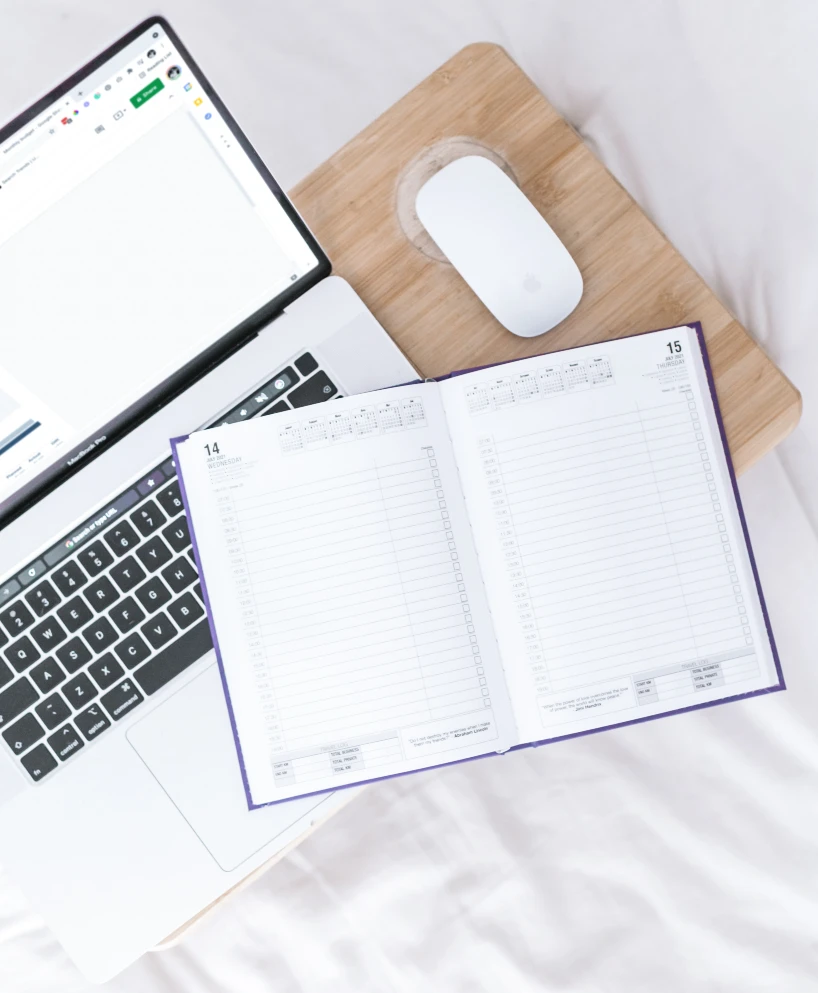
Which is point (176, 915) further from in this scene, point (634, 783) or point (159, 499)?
point (634, 783)

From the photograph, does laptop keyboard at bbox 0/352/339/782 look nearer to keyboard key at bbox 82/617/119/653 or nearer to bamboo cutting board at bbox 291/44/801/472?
keyboard key at bbox 82/617/119/653

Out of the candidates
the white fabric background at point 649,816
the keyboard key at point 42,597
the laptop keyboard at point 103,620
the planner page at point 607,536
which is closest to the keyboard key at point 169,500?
the laptop keyboard at point 103,620

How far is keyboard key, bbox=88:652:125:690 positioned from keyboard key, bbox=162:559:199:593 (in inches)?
2.7

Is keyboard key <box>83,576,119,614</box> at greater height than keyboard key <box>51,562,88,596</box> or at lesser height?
lesser

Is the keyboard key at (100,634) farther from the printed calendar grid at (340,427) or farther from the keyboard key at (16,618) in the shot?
the printed calendar grid at (340,427)

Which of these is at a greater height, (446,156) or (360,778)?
(446,156)

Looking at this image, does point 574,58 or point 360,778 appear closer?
point 360,778

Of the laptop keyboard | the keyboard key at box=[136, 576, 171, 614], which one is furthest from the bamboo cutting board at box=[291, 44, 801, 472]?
the keyboard key at box=[136, 576, 171, 614]

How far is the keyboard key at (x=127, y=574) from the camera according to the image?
2.05 ft

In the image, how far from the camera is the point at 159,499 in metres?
0.63

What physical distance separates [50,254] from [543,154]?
37 centimetres

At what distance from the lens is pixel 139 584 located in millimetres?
Result: 626

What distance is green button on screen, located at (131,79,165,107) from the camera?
0.52m

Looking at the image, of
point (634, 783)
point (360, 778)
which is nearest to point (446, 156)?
point (360, 778)
